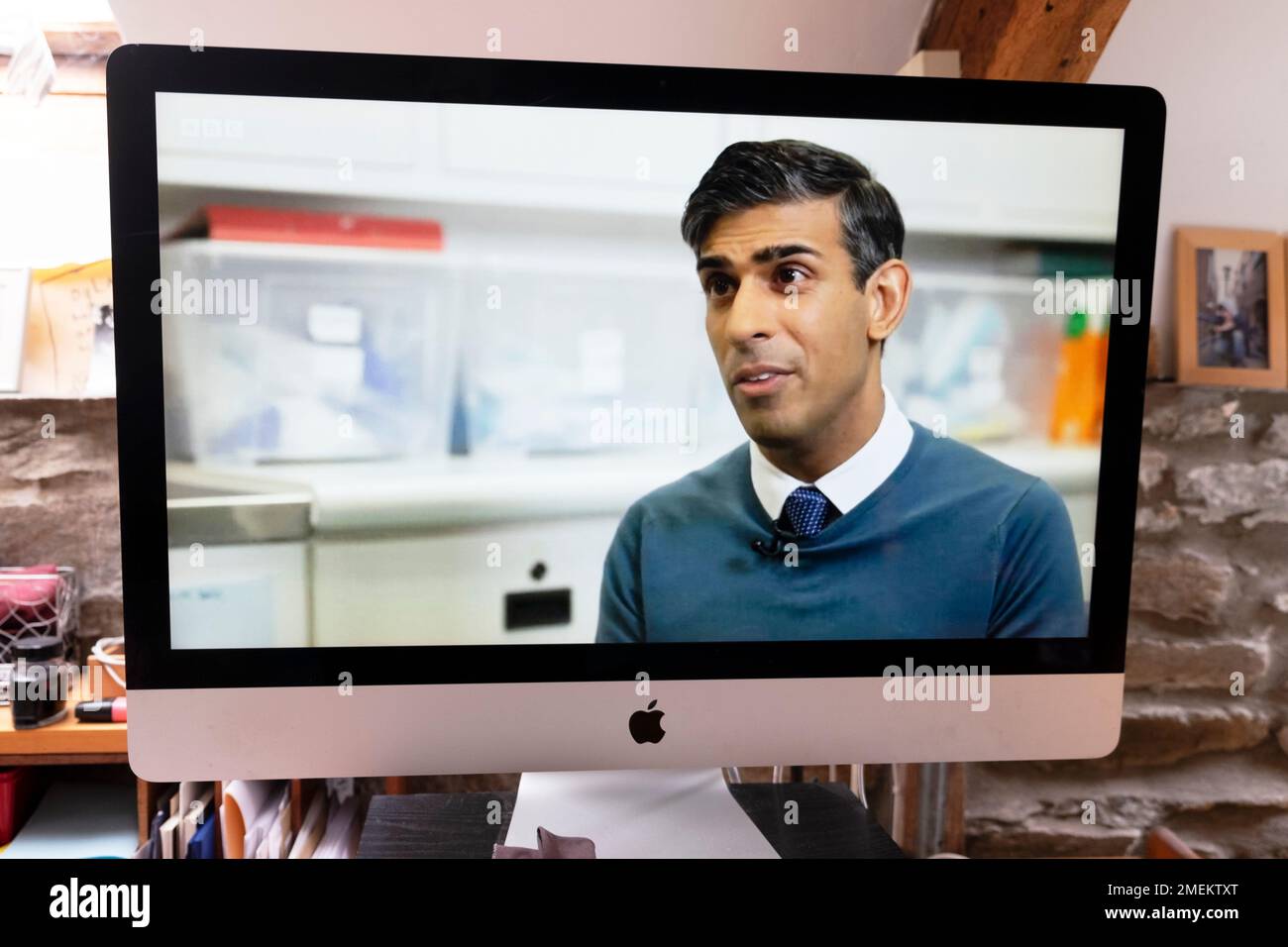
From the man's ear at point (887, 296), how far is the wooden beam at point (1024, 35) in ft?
1.42

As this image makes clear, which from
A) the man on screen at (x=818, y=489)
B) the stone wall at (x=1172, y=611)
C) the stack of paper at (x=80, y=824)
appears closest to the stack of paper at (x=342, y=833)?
the stone wall at (x=1172, y=611)

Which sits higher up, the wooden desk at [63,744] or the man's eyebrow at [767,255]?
the man's eyebrow at [767,255]

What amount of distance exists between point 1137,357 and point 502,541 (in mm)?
651

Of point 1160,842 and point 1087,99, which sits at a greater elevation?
point 1087,99

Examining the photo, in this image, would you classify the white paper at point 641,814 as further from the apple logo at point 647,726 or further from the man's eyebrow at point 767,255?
the man's eyebrow at point 767,255

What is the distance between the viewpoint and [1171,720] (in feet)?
4.05

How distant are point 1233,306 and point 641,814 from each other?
1.19 metres

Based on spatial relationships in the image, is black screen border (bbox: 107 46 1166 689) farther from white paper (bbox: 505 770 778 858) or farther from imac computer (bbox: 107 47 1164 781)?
white paper (bbox: 505 770 778 858)

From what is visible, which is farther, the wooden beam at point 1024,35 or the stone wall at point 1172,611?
the stone wall at point 1172,611

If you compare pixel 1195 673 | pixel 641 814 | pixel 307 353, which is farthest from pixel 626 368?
pixel 1195 673

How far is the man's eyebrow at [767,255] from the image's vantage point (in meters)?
0.70

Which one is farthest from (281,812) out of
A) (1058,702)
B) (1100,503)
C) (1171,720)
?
(1171,720)

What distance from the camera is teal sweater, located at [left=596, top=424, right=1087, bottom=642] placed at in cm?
72

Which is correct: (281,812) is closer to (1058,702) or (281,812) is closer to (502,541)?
(502,541)
